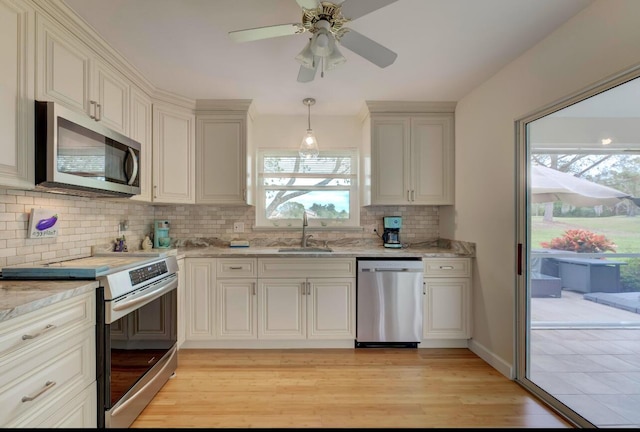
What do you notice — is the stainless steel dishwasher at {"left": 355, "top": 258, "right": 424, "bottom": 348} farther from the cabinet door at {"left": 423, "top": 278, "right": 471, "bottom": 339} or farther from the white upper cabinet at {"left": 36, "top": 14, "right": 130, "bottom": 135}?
the white upper cabinet at {"left": 36, "top": 14, "right": 130, "bottom": 135}

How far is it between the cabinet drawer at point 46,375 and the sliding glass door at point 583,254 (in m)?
2.73

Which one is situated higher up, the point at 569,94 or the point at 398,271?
the point at 569,94

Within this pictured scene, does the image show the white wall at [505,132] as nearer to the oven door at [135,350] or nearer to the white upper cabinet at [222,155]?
the white upper cabinet at [222,155]

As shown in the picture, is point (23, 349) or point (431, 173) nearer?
point (23, 349)

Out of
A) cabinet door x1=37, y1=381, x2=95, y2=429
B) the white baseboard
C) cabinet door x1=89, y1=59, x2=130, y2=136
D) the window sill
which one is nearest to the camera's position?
cabinet door x1=37, y1=381, x2=95, y2=429

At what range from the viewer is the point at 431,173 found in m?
3.20

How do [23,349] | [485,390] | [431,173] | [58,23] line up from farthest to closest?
1. [431,173]
2. [485,390]
3. [58,23]
4. [23,349]

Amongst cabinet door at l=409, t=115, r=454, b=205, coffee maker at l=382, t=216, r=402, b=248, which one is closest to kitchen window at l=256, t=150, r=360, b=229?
coffee maker at l=382, t=216, r=402, b=248

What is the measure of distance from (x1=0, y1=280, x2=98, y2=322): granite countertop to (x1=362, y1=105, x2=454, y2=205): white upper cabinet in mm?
2457

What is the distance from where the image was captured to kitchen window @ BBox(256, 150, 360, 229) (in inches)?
140

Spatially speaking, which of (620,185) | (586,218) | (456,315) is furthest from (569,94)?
(456,315)

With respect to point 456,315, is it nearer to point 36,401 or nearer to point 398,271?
point 398,271

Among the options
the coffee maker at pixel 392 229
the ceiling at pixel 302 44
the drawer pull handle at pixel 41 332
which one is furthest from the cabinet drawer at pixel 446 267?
the drawer pull handle at pixel 41 332

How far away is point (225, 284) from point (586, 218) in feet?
9.26
